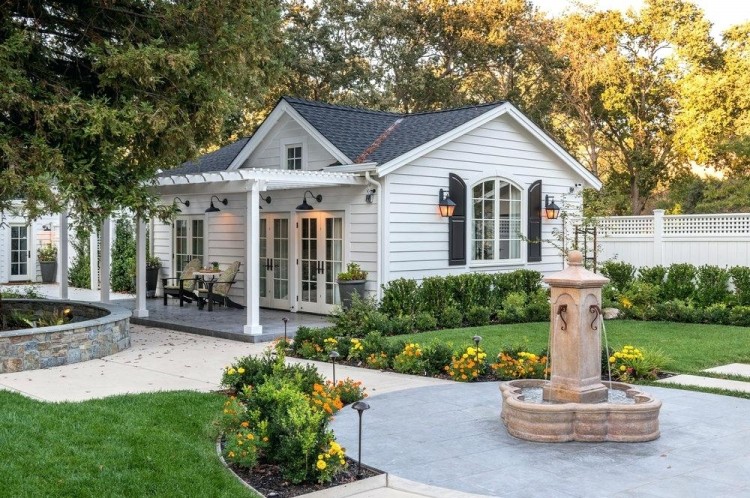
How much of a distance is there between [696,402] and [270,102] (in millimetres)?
21239

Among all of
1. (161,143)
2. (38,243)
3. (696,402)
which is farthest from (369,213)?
(38,243)

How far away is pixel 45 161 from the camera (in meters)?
9.38

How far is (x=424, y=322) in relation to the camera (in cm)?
1227

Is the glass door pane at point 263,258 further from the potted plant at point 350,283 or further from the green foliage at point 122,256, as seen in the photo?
the green foliage at point 122,256

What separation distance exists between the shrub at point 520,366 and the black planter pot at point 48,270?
18.2m

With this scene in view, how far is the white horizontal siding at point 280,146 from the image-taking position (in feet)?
47.9

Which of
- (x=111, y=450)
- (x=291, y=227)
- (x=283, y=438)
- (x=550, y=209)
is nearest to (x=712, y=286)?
(x=550, y=209)

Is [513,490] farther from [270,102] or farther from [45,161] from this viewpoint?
[270,102]

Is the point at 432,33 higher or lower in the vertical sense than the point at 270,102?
higher

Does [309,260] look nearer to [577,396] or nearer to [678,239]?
[678,239]

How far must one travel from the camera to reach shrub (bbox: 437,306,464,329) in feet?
41.7

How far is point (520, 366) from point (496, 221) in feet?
23.9

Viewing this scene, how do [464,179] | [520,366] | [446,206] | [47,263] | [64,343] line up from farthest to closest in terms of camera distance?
[47,263] < [464,179] < [446,206] < [64,343] < [520,366]

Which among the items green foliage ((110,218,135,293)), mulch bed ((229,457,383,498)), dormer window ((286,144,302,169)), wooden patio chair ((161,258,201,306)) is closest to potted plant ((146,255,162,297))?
wooden patio chair ((161,258,201,306))
